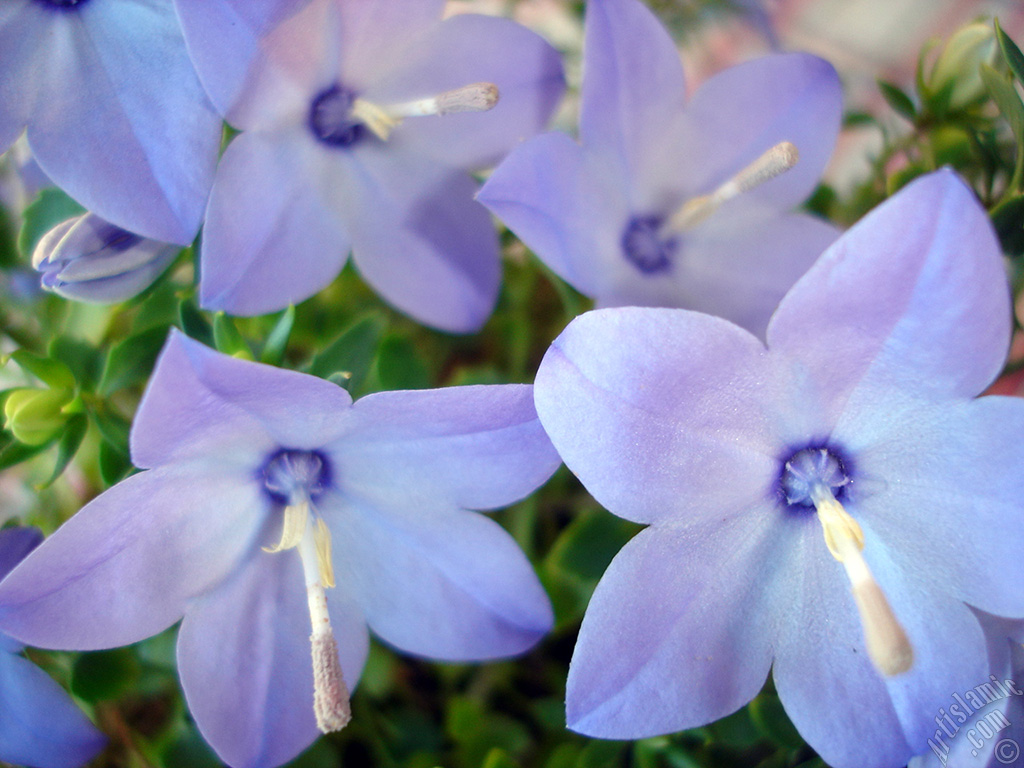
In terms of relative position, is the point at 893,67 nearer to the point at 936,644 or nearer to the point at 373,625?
the point at 936,644

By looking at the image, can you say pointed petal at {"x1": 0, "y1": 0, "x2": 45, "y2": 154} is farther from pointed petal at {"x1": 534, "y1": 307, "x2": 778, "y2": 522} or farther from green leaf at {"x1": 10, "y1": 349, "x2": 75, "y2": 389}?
pointed petal at {"x1": 534, "y1": 307, "x2": 778, "y2": 522}

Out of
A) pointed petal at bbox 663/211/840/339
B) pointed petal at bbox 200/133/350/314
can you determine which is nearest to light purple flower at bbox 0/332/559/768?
pointed petal at bbox 200/133/350/314

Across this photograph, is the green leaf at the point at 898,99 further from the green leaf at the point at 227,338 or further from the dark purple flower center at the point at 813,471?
the green leaf at the point at 227,338

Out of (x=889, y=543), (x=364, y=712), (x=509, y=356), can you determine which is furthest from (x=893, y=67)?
(x=364, y=712)

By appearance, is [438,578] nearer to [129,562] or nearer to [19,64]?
[129,562]

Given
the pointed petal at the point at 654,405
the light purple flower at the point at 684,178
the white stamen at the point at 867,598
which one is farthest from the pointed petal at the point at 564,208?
the white stamen at the point at 867,598

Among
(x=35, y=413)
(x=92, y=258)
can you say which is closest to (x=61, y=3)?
(x=92, y=258)
